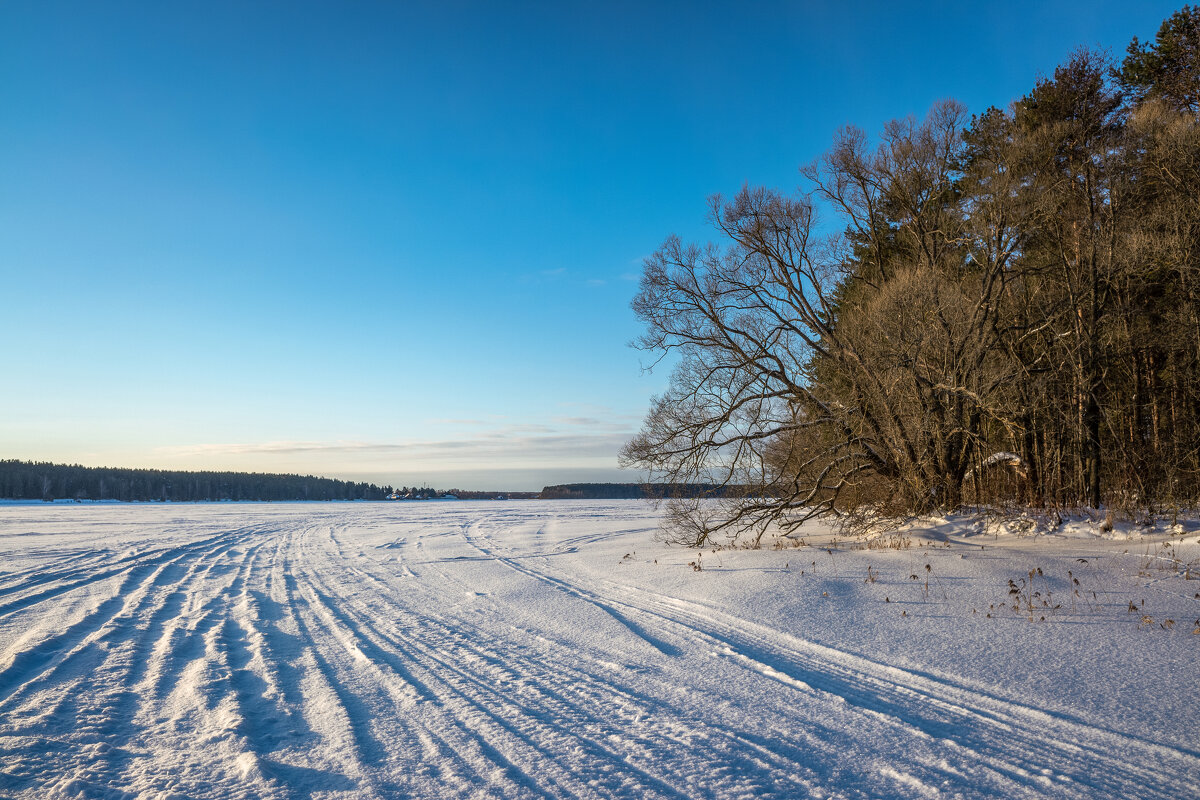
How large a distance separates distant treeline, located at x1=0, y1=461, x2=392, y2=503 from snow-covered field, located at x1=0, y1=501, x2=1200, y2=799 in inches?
3601

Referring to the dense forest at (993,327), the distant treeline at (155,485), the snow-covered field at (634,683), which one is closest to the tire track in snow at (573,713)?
the snow-covered field at (634,683)

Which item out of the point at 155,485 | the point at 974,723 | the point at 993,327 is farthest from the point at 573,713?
the point at 155,485

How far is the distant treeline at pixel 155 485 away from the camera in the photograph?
8381 centimetres

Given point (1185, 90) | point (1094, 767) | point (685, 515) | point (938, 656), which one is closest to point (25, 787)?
point (1094, 767)

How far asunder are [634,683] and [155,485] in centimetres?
11332

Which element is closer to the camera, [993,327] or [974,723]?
[974,723]

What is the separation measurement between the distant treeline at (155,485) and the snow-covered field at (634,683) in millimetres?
91477

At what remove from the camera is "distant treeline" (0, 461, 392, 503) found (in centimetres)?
8381

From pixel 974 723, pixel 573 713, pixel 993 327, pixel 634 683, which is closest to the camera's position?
pixel 974 723

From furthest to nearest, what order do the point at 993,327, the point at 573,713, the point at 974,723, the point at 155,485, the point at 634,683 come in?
A: 1. the point at 155,485
2. the point at 993,327
3. the point at 634,683
4. the point at 573,713
5. the point at 974,723

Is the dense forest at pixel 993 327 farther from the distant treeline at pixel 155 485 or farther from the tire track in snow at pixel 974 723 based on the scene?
the distant treeline at pixel 155 485

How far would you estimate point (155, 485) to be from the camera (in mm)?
94688

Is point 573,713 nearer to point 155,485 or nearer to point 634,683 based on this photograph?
point 634,683

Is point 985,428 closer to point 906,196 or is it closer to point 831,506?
point 831,506
